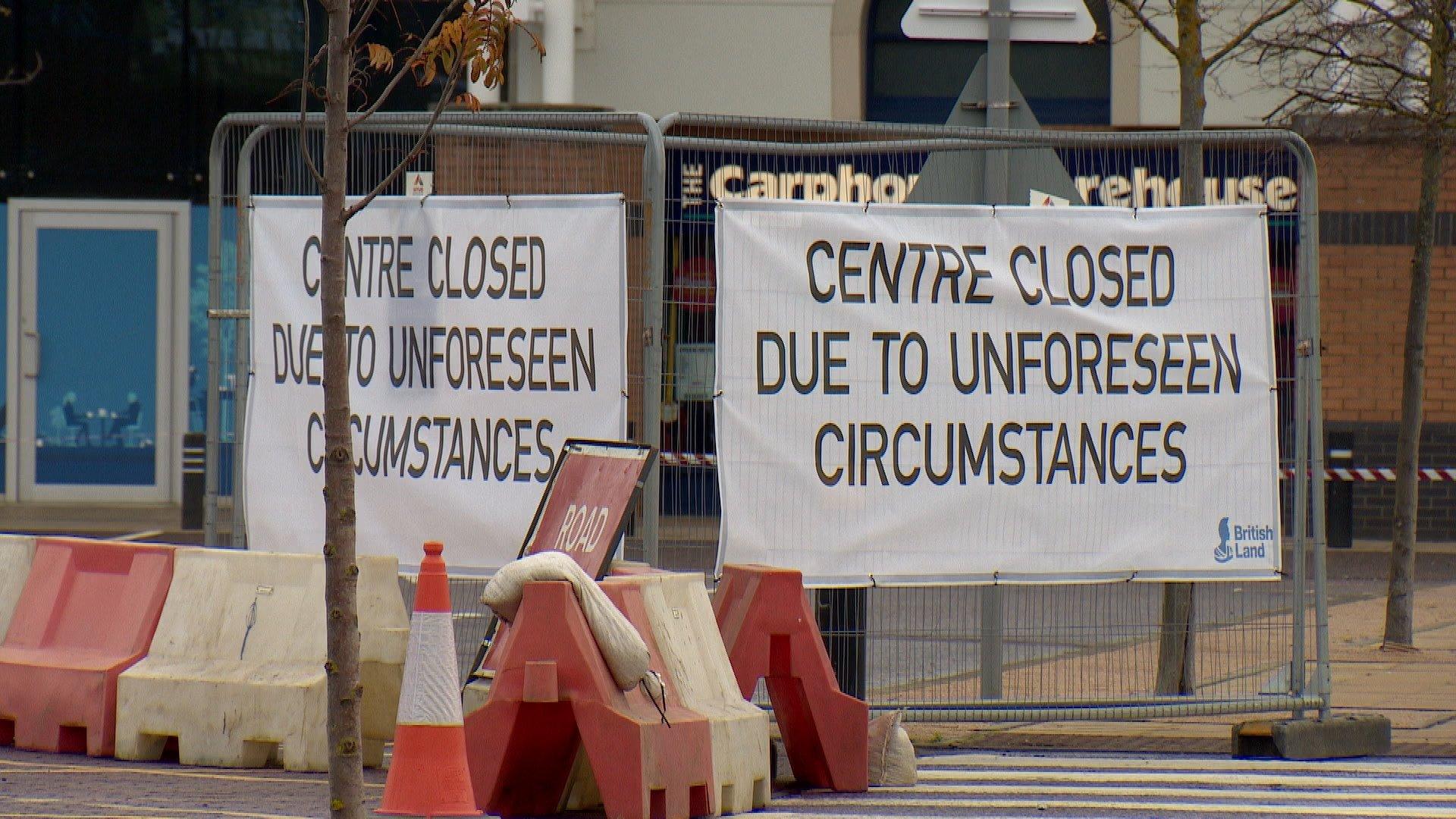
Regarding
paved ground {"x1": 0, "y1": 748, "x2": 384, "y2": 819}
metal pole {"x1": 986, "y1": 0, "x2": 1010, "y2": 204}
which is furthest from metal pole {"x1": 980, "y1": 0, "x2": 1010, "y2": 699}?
paved ground {"x1": 0, "y1": 748, "x2": 384, "y2": 819}

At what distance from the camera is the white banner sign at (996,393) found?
7.55m

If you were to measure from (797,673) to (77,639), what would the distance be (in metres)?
3.08

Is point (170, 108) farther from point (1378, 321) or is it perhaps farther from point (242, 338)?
point (242, 338)

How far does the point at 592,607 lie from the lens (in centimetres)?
612

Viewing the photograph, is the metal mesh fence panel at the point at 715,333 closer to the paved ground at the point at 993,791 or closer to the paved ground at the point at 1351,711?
the paved ground at the point at 1351,711

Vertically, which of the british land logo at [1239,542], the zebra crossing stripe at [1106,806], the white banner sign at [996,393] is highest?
the white banner sign at [996,393]

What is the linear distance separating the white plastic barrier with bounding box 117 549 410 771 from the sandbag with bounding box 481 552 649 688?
94cm

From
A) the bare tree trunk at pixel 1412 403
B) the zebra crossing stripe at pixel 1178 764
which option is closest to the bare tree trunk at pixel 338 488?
the zebra crossing stripe at pixel 1178 764

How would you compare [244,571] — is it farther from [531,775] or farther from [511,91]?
[511,91]

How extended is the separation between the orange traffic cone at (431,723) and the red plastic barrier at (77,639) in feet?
6.44

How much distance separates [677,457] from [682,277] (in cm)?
76

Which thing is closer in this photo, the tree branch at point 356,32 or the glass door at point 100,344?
the tree branch at point 356,32

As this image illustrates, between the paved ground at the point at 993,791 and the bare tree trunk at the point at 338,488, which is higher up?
the bare tree trunk at the point at 338,488

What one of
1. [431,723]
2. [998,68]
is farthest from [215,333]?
[998,68]
